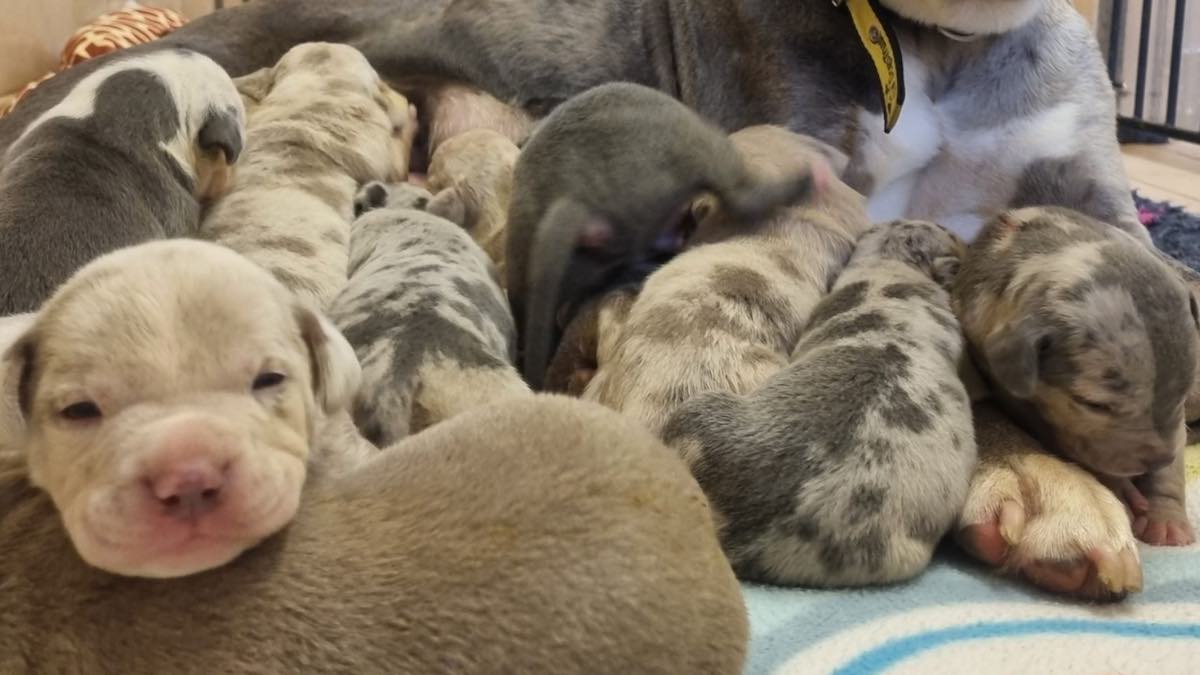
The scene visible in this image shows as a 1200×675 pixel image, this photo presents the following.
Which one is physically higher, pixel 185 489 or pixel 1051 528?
pixel 185 489

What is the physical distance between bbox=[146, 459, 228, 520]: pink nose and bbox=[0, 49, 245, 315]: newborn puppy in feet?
3.05

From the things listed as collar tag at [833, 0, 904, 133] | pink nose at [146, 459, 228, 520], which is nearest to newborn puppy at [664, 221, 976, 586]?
pink nose at [146, 459, 228, 520]

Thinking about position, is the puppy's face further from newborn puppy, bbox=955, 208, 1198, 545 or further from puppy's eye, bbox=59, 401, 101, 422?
puppy's eye, bbox=59, 401, 101, 422

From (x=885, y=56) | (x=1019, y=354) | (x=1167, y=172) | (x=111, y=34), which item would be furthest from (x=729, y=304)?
(x=1167, y=172)

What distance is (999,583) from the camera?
158cm

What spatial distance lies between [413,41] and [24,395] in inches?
93.5

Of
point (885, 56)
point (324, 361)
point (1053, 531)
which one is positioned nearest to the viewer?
point (324, 361)

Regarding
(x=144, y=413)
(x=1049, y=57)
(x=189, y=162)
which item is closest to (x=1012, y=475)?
(x=144, y=413)

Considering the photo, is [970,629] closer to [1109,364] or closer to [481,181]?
[1109,364]

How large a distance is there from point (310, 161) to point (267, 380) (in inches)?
55.3

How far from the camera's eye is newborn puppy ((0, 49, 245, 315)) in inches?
74.9

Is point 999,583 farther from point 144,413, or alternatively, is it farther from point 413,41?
point 413,41

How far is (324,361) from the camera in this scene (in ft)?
4.56

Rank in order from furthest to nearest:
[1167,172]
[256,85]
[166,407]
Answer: [1167,172]
[256,85]
[166,407]
